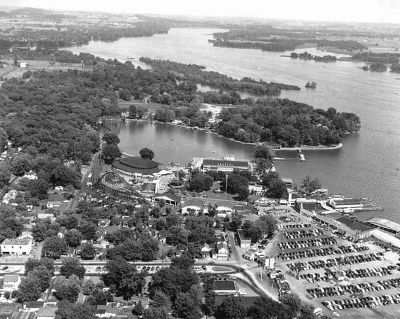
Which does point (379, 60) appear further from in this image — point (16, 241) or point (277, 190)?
point (16, 241)

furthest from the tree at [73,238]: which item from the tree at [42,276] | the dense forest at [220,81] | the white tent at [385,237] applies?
the dense forest at [220,81]

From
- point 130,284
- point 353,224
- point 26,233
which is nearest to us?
point 130,284

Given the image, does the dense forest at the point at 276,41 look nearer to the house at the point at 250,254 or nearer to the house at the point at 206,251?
the house at the point at 250,254

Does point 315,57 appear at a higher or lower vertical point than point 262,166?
higher

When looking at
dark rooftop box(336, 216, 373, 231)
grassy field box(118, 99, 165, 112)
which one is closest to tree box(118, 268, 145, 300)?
dark rooftop box(336, 216, 373, 231)

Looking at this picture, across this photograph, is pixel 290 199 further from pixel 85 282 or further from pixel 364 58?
pixel 364 58

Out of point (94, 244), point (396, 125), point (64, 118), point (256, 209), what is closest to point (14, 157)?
point (64, 118)

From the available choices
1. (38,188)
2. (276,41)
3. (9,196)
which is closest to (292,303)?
(38,188)
